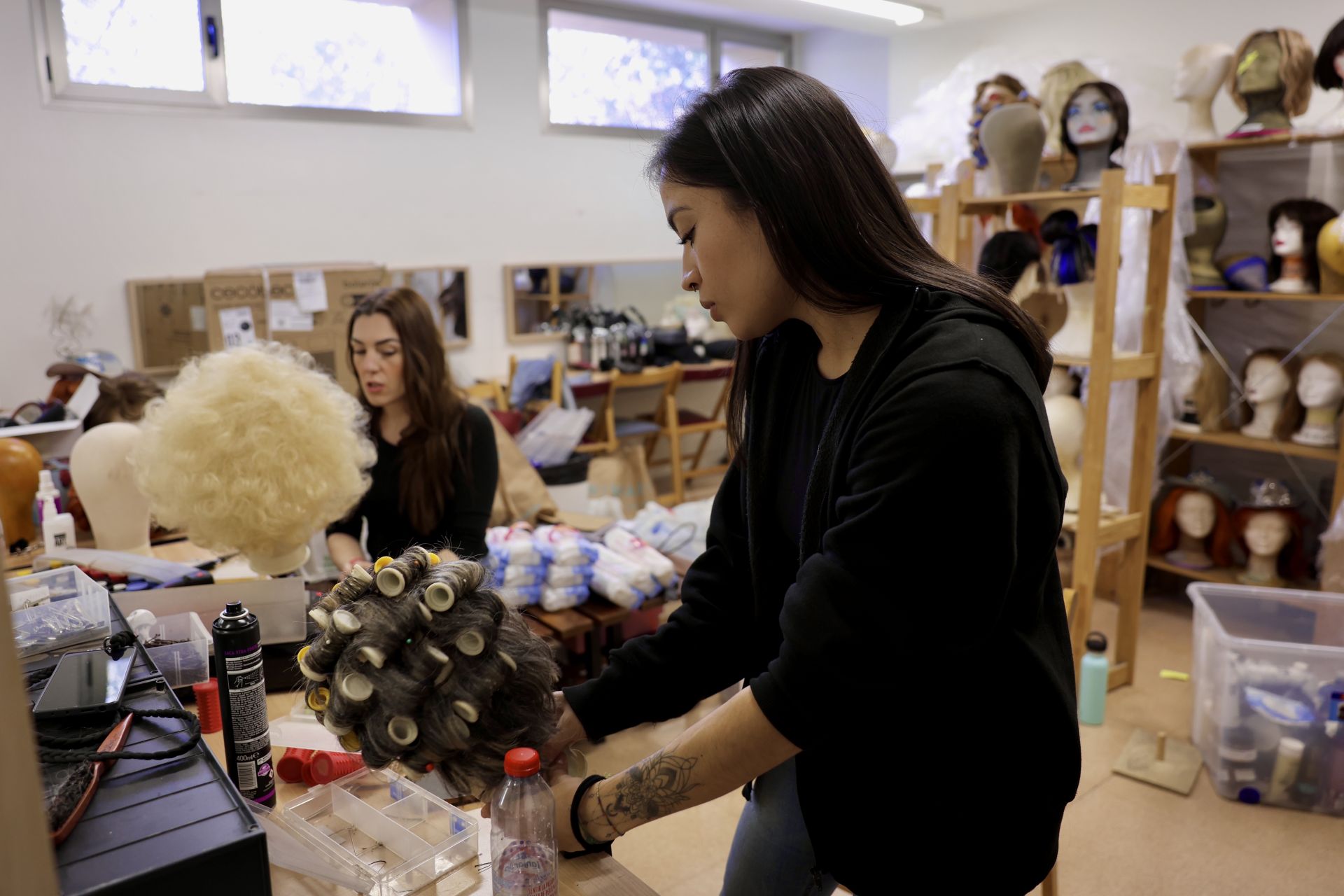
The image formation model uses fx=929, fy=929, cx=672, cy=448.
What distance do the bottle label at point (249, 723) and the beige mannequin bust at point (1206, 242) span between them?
401 centimetres

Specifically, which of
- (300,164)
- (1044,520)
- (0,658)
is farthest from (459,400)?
(300,164)

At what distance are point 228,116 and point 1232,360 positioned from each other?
4.90 metres

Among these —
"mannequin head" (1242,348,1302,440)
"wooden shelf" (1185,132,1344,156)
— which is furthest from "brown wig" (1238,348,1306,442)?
"wooden shelf" (1185,132,1344,156)

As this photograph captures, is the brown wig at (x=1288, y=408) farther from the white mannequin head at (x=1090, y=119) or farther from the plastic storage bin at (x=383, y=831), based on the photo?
the plastic storage bin at (x=383, y=831)

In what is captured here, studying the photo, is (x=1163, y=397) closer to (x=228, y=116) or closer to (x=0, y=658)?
(x=0, y=658)

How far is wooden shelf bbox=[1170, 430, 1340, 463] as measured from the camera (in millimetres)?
3650

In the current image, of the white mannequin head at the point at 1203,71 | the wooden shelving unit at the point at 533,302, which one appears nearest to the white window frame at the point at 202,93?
the wooden shelving unit at the point at 533,302

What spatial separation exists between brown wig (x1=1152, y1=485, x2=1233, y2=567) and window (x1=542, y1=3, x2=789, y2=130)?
11.1 ft

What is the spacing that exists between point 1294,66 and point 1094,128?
1102 mm

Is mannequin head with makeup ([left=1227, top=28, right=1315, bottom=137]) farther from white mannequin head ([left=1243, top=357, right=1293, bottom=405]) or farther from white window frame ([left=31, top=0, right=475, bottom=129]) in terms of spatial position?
white window frame ([left=31, top=0, right=475, bottom=129])

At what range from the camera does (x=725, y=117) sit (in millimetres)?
1030

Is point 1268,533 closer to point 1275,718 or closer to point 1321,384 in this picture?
point 1321,384

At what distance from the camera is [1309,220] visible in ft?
12.0

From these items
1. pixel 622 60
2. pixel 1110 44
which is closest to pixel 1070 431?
pixel 1110 44
